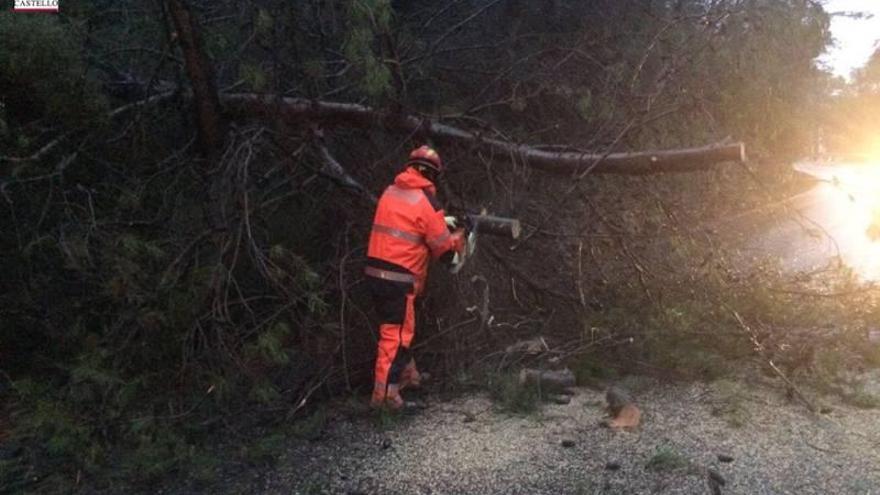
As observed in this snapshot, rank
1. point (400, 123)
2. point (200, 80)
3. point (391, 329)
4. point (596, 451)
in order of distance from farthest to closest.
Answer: point (400, 123) < point (200, 80) < point (391, 329) < point (596, 451)

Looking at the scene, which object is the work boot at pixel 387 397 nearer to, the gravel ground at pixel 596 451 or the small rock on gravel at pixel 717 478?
the gravel ground at pixel 596 451

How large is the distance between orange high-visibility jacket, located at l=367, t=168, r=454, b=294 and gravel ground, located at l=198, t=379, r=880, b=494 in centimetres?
100

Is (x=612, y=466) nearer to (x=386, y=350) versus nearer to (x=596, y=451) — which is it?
(x=596, y=451)

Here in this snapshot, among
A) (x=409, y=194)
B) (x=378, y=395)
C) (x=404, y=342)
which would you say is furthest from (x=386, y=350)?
(x=409, y=194)

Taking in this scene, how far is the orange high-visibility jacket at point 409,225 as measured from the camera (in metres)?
4.68

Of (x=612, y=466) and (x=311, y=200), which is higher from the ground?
(x=311, y=200)

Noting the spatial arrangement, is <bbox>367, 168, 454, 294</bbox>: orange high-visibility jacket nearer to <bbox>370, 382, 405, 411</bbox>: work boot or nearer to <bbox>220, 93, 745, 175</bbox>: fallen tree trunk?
<bbox>370, 382, 405, 411</bbox>: work boot

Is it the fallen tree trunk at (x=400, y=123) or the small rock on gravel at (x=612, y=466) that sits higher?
the fallen tree trunk at (x=400, y=123)

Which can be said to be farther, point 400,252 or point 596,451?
point 400,252

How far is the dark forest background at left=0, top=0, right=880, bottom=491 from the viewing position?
4363mm

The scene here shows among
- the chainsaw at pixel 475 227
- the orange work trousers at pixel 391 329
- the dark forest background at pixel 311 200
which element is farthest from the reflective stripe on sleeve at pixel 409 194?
the dark forest background at pixel 311 200

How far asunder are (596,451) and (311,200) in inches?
115

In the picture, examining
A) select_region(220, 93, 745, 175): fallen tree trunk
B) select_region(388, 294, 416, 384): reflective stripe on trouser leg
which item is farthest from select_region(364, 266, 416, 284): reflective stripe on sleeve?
select_region(220, 93, 745, 175): fallen tree trunk

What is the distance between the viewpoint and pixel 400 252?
4727 mm
